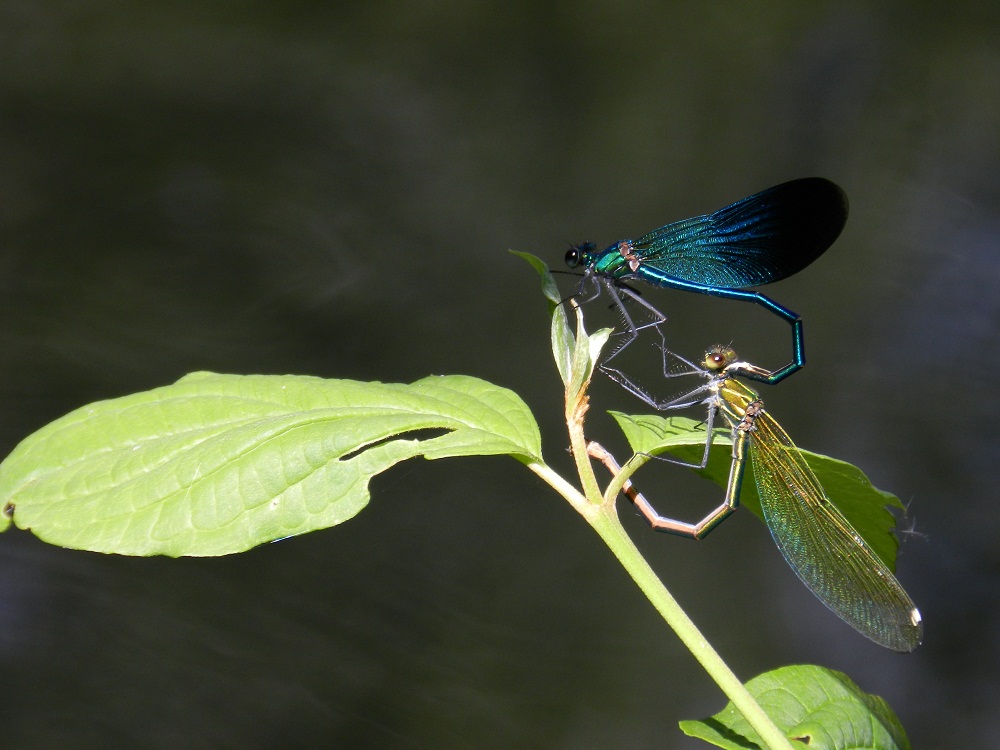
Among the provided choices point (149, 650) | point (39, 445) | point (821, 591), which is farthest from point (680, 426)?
point (149, 650)

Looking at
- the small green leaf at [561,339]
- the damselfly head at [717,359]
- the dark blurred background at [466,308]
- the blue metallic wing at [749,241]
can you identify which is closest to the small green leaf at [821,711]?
the small green leaf at [561,339]

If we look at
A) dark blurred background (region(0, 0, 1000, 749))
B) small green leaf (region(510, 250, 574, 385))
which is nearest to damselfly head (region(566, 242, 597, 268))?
small green leaf (region(510, 250, 574, 385))

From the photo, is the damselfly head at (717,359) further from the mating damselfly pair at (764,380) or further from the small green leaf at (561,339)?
the small green leaf at (561,339)

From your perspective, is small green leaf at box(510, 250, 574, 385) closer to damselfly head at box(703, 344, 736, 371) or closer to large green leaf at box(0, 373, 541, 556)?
large green leaf at box(0, 373, 541, 556)

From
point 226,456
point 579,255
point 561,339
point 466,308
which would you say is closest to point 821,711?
point 561,339

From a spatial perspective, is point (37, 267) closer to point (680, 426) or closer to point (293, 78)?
point (293, 78)
